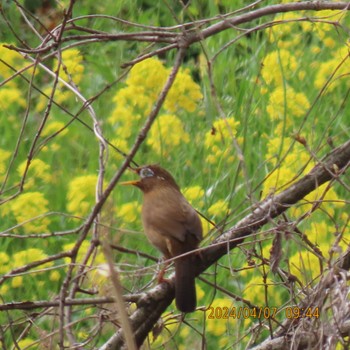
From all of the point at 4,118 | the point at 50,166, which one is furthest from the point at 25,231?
the point at 4,118

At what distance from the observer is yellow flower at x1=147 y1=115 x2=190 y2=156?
5.17 meters

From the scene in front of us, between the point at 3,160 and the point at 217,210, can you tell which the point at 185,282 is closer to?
the point at 217,210

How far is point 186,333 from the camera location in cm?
438

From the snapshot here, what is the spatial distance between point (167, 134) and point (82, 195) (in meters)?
0.63

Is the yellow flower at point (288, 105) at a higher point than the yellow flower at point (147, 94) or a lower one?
lower

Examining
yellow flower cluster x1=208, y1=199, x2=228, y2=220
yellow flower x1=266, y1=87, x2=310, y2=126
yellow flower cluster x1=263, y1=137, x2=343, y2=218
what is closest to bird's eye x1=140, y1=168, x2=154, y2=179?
yellow flower cluster x1=263, y1=137, x2=343, y2=218

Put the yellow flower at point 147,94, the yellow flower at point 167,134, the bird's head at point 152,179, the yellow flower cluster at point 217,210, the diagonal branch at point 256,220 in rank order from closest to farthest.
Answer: the diagonal branch at point 256,220, the bird's head at point 152,179, the yellow flower cluster at point 217,210, the yellow flower at point 147,94, the yellow flower at point 167,134

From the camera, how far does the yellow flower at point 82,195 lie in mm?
4715

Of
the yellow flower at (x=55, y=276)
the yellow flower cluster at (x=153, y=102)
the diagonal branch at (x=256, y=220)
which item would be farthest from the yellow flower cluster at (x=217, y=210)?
the diagonal branch at (x=256, y=220)

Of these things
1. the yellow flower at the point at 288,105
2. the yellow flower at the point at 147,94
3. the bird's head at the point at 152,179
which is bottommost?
the bird's head at the point at 152,179

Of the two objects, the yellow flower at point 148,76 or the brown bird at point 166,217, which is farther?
the yellow flower at point 148,76

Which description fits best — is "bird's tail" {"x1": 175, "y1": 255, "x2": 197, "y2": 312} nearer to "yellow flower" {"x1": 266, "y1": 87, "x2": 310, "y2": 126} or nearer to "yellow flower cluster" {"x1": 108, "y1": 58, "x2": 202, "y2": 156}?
"yellow flower cluster" {"x1": 108, "y1": 58, "x2": 202, "y2": 156}

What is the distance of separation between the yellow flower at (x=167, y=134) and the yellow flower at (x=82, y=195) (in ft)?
1.66

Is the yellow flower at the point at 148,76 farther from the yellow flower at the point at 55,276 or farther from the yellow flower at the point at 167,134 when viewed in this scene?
the yellow flower at the point at 55,276
